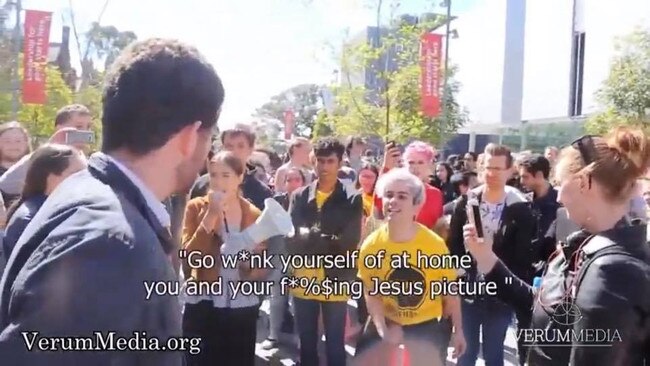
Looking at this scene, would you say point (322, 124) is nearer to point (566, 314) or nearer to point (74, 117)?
point (74, 117)

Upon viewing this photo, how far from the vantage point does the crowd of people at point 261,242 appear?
0.72 m

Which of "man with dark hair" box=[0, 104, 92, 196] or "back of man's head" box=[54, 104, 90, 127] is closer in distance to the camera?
"man with dark hair" box=[0, 104, 92, 196]

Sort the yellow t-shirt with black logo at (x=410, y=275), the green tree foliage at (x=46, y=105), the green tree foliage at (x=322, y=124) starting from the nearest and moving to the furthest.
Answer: the yellow t-shirt with black logo at (x=410, y=275)
the green tree foliage at (x=46, y=105)
the green tree foliage at (x=322, y=124)

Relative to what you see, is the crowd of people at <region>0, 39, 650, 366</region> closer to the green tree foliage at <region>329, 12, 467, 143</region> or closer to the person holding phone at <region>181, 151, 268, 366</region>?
the person holding phone at <region>181, 151, 268, 366</region>

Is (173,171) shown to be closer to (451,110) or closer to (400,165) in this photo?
(400,165)

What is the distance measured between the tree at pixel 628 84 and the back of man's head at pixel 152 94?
8.80 metres

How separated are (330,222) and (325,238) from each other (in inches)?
3.0

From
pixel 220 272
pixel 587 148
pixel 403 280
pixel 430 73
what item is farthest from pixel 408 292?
pixel 430 73

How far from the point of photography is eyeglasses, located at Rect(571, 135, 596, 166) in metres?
1.37

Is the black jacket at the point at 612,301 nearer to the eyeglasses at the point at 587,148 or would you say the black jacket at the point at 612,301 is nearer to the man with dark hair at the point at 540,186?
the eyeglasses at the point at 587,148

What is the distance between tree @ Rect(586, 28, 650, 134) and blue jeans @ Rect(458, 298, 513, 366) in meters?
6.88

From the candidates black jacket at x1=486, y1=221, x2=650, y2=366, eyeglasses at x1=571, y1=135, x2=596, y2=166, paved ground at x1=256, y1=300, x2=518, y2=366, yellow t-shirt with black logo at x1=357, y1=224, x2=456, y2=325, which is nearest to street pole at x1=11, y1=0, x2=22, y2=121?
paved ground at x1=256, y1=300, x2=518, y2=366

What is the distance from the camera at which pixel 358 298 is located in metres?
2.57

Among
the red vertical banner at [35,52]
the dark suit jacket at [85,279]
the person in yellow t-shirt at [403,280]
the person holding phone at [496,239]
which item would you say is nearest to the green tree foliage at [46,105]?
the red vertical banner at [35,52]
